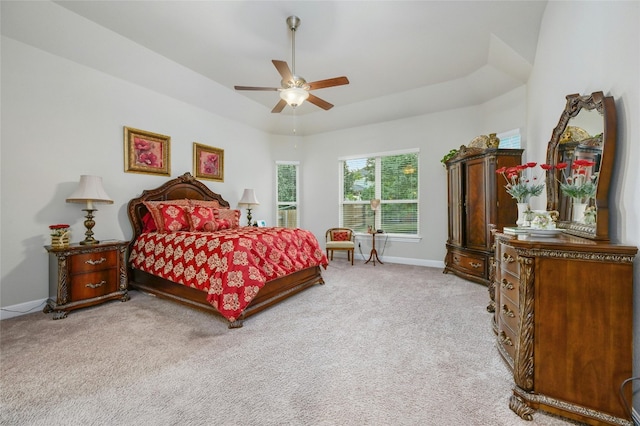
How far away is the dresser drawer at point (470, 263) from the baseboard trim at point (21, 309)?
5.55 meters

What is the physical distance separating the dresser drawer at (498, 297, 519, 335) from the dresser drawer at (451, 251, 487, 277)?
1996mm

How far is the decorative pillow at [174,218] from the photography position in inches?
143

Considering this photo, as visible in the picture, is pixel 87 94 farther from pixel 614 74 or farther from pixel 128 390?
pixel 614 74

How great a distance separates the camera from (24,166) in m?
2.90

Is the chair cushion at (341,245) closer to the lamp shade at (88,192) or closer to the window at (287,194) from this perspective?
the window at (287,194)

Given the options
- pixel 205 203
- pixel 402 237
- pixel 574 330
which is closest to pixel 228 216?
pixel 205 203

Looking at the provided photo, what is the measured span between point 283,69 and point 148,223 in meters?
2.90

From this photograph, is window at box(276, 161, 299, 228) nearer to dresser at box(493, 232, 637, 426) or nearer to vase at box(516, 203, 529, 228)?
vase at box(516, 203, 529, 228)

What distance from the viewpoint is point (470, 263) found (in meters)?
4.02

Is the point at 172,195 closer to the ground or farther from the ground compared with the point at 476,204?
farther from the ground

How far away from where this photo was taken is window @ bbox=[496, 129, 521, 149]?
405cm

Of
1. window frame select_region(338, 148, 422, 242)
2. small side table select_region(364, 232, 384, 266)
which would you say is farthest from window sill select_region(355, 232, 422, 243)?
small side table select_region(364, 232, 384, 266)

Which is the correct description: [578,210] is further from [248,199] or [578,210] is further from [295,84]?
[248,199]

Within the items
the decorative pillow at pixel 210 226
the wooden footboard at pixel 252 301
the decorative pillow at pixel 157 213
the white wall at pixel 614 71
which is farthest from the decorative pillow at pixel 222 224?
the white wall at pixel 614 71
